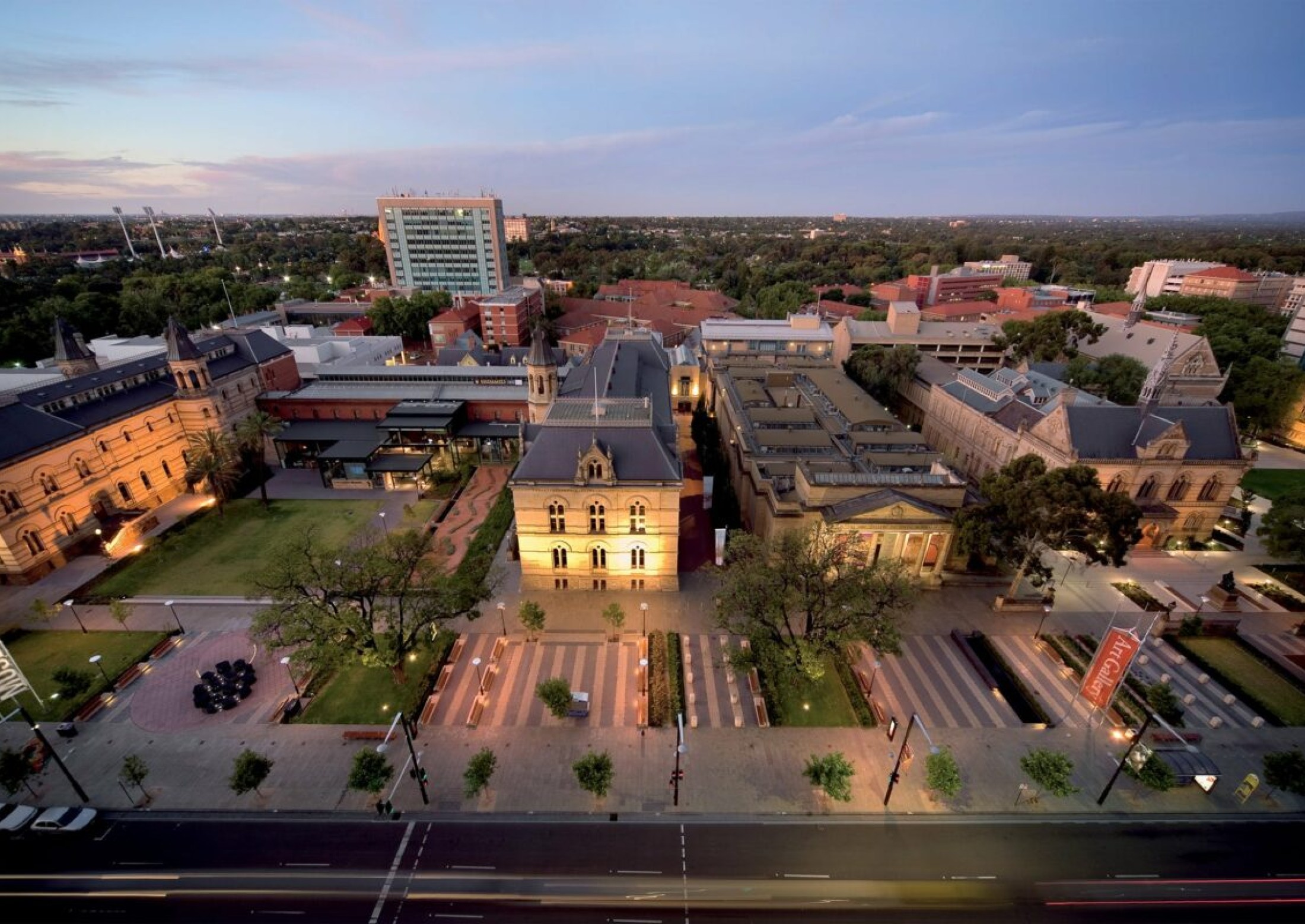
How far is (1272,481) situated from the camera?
78062 millimetres

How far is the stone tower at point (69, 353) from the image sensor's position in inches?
2879

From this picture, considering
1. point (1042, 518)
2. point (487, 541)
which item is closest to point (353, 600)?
point (487, 541)

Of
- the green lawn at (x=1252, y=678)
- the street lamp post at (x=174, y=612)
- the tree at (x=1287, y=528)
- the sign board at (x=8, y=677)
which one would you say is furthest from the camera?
the street lamp post at (x=174, y=612)

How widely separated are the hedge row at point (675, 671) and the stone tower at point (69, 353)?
288ft

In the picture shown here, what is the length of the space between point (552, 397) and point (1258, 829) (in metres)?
70.9

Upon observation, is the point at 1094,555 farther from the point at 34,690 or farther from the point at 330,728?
the point at 34,690

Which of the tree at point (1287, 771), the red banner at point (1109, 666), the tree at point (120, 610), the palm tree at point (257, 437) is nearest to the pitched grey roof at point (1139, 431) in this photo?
the red banner at point (1109, 666)

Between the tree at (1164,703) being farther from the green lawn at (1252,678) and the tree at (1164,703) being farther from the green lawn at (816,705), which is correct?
the green lawn at (816,705)

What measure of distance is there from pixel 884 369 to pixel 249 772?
338ft

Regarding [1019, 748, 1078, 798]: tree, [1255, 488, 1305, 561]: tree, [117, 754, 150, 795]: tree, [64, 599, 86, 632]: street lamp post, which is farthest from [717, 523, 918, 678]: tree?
[64, 599, 86, 632]: street lamp post

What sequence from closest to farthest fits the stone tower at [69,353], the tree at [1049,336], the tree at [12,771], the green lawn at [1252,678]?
the tree at [12,771], the green lawn at [1252,678], the stone tower at [69,353], the tree at [1049,336]

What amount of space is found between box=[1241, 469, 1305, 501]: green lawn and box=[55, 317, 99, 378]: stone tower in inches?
6377

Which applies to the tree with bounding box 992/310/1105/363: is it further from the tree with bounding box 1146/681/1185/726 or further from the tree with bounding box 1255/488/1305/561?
the tree with bounding box 1146/681/1185/726

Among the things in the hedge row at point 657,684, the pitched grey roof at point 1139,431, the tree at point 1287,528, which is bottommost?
the hedge row at point 657,684
